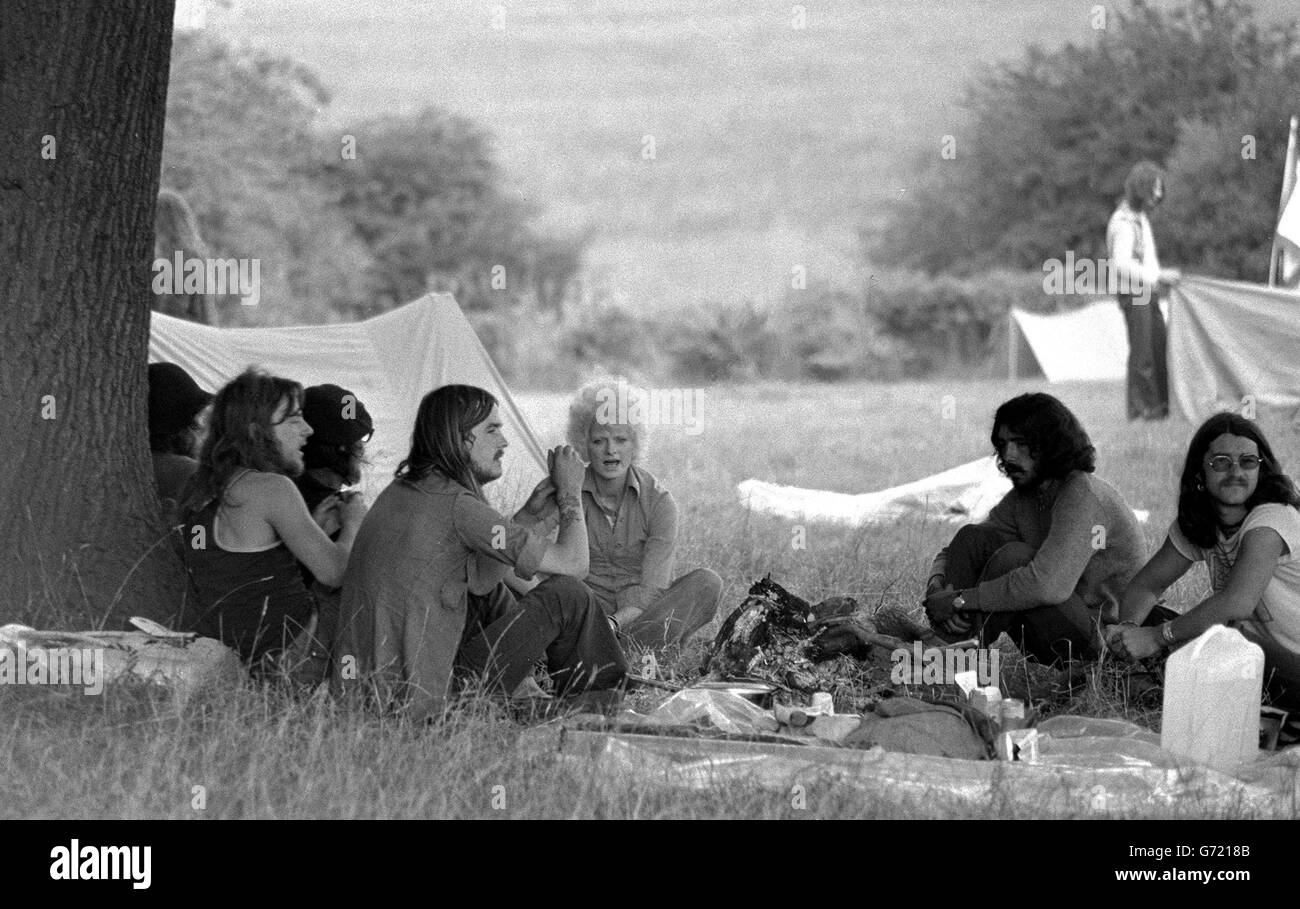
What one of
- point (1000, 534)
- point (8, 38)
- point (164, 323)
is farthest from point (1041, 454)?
point (164, 323)

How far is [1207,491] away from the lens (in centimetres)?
454

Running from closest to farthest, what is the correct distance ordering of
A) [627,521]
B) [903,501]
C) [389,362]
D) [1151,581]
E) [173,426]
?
[1151,581]
[173,426]
[627,521]
[389,362]
[903,501]

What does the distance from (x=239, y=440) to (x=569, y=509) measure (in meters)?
0.83

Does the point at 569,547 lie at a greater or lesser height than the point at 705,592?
greater

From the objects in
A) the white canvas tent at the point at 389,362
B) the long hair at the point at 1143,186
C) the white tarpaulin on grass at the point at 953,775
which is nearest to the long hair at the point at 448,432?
the white tarpaulin on grass at the point at 953,775

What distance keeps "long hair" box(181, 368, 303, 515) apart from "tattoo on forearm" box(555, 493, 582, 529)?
2.28 feet

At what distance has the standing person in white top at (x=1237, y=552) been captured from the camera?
433 centimetres

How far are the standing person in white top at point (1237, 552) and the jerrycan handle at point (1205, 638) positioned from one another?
253 millimetres

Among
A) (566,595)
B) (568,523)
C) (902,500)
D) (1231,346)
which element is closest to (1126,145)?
(1231,346)

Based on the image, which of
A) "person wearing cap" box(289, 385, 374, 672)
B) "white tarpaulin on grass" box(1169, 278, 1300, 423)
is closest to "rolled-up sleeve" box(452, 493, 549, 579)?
"person wearing cap" box(289, 385, 374, 672)

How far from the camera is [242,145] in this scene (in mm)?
24641

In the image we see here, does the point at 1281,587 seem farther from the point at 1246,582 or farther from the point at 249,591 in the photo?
the point at 249,591

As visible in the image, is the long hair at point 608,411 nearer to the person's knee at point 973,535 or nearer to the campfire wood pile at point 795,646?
the campfire wood pile at point 795,646

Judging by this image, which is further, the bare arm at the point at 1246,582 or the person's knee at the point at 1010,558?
the person's knee at the point at 1010,558
